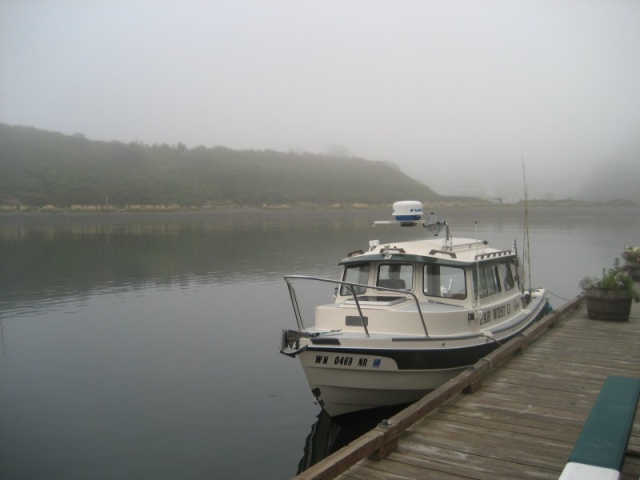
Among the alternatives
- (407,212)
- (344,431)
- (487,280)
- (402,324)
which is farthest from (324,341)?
(487,280)

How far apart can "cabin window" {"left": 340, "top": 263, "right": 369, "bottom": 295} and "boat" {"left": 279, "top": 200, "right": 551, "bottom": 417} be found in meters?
0.02

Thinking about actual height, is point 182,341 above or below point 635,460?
below

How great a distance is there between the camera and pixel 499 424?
22.9 feet

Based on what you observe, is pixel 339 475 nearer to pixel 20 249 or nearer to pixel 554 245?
pixel 20 249

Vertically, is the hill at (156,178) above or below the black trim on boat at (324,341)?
above

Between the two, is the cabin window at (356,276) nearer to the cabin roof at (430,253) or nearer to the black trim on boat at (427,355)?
the cabin roof at (430,253)

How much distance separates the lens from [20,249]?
4466 centimetres

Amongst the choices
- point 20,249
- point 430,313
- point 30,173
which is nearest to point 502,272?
point 430,313

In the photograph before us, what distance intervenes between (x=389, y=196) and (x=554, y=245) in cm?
12253

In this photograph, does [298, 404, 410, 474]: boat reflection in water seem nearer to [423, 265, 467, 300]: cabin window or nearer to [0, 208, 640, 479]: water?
[0, 208, 640, 479]: water

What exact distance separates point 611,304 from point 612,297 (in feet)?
0.58

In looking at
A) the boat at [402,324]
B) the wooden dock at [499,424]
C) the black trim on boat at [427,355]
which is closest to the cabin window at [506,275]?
the boat at [402,324]

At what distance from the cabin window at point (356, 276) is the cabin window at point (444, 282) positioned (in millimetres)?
1096

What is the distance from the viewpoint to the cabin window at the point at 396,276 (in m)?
10.7
